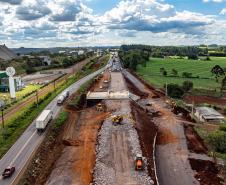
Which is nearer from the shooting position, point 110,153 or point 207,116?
point 110,153

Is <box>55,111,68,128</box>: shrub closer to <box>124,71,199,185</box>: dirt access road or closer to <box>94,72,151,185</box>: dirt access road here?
<box>94,72,151,185</box>: dirt access road

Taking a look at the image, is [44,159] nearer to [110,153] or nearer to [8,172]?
[8,172]

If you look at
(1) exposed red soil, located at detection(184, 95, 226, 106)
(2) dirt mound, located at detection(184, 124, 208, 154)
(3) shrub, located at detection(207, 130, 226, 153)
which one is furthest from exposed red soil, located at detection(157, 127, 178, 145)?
(1) exposed red soil, located at detection(184, 95, 226, 106)

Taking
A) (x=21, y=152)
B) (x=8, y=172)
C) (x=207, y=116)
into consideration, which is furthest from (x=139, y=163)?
(x=207, y=116)

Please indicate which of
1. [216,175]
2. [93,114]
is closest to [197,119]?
[93,114]

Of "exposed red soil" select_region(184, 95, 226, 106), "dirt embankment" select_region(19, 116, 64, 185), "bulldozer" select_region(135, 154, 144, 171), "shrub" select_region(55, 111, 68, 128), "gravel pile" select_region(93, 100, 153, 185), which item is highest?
"bulldozer" select_region(135, 154, 144, 171)

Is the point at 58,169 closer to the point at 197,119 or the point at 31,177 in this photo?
the point at 31,177
